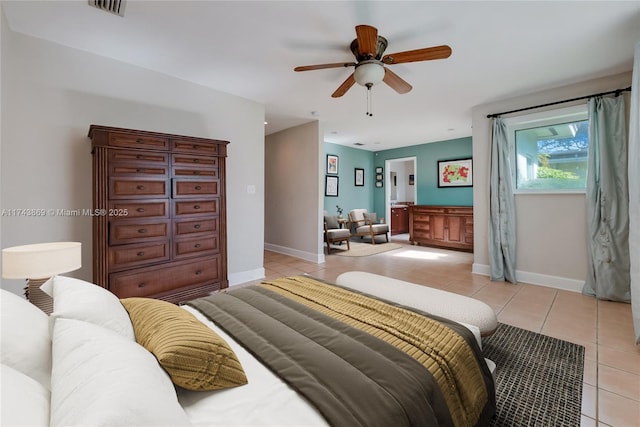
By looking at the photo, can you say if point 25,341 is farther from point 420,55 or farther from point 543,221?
point 543,221

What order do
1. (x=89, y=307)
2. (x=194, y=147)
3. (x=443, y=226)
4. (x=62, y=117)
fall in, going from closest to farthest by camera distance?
1. (x=89, y=307)
2. (x=62, y=117)
3. (x=194, y=147)
4. (x=443, y=226)

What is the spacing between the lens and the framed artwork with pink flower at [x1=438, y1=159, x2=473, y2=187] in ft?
20.8

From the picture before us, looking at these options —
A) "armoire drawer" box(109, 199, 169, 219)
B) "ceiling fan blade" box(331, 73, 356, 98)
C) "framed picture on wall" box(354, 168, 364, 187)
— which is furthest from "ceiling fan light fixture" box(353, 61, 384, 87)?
"framed picture on wall" box(354, 168, 364, 187)

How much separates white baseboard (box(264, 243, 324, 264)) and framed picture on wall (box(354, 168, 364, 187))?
3.08 meters

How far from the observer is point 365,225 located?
274 inches

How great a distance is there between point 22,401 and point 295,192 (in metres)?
4.90

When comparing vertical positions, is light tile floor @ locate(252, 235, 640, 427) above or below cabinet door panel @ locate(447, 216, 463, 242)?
below

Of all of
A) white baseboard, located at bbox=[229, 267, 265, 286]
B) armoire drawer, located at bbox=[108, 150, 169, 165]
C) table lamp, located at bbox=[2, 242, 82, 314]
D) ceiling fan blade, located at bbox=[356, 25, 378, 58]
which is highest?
ceiling fan blade, located at bbox=[356, 25, 378, 58]

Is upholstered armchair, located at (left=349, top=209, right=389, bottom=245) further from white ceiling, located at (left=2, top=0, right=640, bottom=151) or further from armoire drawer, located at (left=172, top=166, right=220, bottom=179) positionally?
armoire drawer, located at (left=172, top=166, right=220, bottom=179)

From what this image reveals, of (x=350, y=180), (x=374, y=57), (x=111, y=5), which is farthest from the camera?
(x=350, y=180)

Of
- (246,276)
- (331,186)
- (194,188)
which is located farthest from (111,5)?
(331,186)

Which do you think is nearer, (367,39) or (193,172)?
(367,39)

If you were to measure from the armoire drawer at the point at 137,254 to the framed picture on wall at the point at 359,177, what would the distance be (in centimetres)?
570

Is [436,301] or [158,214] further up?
[158,214]
